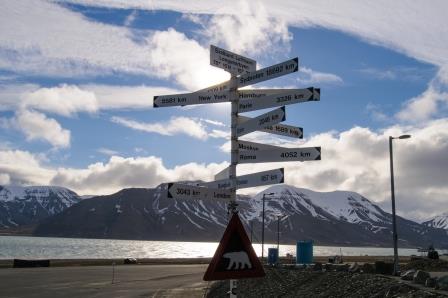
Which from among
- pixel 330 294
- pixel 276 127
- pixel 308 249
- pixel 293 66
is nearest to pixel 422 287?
pixel 330 294

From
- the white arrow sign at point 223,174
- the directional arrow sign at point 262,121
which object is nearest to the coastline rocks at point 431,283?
the white arrow sign at point 223,174

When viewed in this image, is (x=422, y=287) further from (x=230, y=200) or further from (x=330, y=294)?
(x=230, y=200)

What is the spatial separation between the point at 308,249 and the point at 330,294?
2680 centimetres

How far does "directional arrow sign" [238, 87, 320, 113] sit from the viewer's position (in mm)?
8633

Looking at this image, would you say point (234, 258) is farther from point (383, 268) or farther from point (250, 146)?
point (383, 268)

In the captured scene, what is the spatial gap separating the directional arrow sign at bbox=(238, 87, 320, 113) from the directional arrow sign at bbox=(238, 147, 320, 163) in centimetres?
79

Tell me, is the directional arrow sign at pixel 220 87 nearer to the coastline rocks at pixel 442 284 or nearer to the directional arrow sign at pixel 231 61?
the directional arrow sign at pixel 231 61

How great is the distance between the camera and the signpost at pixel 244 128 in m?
7.74

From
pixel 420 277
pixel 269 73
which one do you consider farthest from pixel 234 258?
pixel 420 277

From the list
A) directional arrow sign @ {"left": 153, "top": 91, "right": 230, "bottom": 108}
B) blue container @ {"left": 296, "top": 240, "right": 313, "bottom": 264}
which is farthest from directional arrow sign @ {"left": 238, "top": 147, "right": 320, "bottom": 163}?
Result: blue container @ {"left": 296, "top": 240, "right": 313, "bottom": 264}

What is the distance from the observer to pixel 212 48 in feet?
32.0

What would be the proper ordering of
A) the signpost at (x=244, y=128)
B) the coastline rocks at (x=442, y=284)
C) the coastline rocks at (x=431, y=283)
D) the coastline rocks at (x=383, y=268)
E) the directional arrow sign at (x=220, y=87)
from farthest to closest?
1. the coastline rocks at (x=383, y=268)
2. the coastline rocks at (x=431, y=283)
3. the coastline rocks at (x=442, y=284)
4. the directional arrow sign at (x=220, y=87)
5. the signpost at (x=244, y=128)

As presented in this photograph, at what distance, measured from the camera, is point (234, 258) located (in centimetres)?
761

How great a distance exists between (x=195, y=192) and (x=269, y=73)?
2478 millimetres
